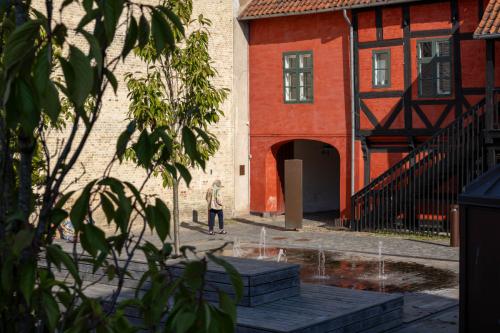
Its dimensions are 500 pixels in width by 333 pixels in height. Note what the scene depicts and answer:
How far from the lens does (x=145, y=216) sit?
112 inches

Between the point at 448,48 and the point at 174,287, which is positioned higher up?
the point at 448,48

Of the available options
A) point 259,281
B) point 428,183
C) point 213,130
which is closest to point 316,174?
point 213,130

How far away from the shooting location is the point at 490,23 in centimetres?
1934

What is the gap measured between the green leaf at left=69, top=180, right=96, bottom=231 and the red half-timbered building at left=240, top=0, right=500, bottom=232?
17363mm

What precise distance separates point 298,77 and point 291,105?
77cm

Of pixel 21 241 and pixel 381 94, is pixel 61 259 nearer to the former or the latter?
pixel 21 241

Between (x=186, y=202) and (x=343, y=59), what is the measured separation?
5.41 metres

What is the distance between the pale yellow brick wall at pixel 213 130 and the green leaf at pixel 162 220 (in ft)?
59.3

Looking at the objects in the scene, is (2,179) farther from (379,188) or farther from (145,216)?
(379,188)

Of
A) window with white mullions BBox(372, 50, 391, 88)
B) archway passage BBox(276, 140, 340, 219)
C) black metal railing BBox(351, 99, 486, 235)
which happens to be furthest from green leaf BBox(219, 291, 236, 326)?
archway passage BBox(276, 140, 340, 219)

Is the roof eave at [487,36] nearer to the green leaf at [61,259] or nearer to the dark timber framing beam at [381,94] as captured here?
the dark timber framing beam at [381,94]

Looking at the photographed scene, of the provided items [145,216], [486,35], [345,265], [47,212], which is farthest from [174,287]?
[486,35]

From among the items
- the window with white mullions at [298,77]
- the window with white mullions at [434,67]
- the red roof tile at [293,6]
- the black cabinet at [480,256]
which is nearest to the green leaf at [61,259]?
the black cabinet at [480,256]

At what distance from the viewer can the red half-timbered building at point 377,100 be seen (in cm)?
2075
